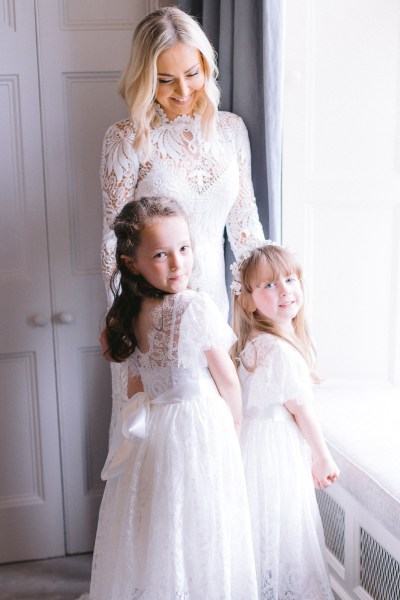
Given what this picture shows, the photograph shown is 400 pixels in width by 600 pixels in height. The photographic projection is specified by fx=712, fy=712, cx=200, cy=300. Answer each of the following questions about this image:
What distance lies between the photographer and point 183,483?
1.57 meters

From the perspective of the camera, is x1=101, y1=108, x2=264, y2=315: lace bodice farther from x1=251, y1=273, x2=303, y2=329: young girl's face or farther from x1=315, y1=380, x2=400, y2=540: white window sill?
x1=315, y1=380, x2=400, y2=540: white window sill

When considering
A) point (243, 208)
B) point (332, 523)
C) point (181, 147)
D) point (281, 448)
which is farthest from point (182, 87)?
point (332, 523)

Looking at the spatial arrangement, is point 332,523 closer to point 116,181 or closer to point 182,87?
point 116,181

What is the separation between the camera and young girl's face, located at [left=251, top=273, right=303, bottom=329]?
175cm

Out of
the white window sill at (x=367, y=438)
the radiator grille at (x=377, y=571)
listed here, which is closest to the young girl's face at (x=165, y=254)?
the white window sill at (x=367, y=438)

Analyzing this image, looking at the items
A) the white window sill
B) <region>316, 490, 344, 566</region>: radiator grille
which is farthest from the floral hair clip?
<region>316, 490, 344, 566</region>: radiator grille

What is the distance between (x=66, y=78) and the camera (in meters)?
2.29

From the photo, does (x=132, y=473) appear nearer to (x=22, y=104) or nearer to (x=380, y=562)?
(x=380, y=562)

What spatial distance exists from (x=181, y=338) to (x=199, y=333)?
4cm

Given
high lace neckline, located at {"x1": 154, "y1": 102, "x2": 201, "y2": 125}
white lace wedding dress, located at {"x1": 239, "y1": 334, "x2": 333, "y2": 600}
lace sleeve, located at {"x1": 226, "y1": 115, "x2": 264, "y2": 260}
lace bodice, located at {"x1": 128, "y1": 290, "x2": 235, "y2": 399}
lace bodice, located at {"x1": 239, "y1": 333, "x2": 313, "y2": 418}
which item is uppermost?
high lace neckline, located at {"x1": 154, "y1": 102, "x2": 201, "y2": 125}

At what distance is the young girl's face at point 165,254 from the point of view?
5.27ft

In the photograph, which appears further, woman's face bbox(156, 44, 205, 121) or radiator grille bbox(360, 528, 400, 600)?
woman's face bbox(156, 44, 205, 121)

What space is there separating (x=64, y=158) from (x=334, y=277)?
96 cm

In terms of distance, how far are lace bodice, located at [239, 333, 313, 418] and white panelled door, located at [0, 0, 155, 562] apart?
2.63 feet
